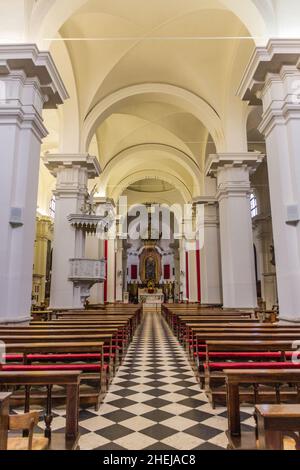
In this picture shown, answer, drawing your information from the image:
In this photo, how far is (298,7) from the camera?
552cm

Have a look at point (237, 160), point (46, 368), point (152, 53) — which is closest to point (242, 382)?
point (46, 368)

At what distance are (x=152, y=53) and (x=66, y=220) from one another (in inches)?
203

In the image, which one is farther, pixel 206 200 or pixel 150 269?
pixel 150 269

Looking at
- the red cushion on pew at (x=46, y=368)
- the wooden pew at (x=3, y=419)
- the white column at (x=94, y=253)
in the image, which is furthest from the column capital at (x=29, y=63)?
the white column at (x=94, y=253)

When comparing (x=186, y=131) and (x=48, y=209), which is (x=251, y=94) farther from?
(x=48, y=209)

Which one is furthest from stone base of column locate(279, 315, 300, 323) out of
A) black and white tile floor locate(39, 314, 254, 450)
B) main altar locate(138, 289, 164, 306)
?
main altar locate(138, 289, 164, 306)

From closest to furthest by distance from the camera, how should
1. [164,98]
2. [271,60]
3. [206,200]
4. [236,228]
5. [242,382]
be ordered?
[242,382] → [271,60] → [236,228] → [164,98] → [206,200]

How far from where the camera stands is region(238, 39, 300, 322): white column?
4.87 meters

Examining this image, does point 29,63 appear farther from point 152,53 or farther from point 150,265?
point 150,265

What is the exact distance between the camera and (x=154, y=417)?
3074mm

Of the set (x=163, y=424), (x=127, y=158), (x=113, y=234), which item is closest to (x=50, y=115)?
(x=127, y=158)

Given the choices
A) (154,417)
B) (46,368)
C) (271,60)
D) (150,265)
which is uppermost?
(271,60)

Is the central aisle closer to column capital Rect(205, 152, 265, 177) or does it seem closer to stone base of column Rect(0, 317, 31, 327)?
stone base of column Rect(0, 317, 31, 327)

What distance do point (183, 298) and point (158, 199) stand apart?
31.0 feet
